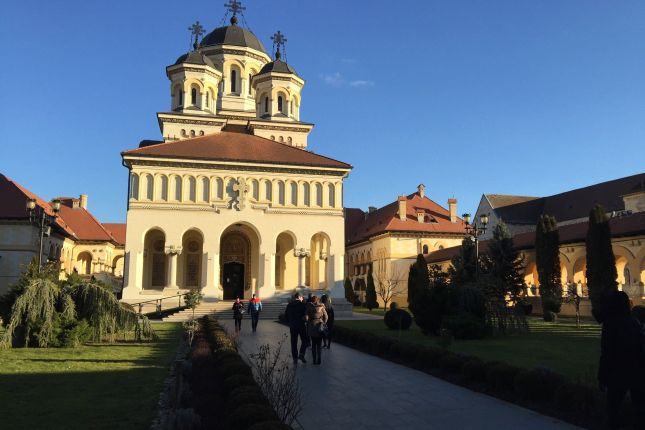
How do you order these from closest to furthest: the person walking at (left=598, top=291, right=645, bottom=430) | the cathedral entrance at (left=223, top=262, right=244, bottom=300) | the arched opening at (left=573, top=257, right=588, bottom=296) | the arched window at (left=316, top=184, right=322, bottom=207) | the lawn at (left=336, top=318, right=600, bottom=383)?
the person walking at (left=598, top=291, right=645, bottom=430) → the lawn at (left=336, top=318, right=600, bottom=383) → the arched opening at (left=573, top=257, right=588, bottom=296) → the arched window at (left=316, top=184, right=322, bottom=207) → the cathedral entrance at (left=223, top=262, right=244, bottom=300)

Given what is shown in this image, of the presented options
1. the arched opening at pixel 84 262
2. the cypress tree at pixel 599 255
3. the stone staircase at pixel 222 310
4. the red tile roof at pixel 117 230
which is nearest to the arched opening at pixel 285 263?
the stone staircase at pixel 222 310

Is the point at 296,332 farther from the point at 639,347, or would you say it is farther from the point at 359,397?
the point at 639,347

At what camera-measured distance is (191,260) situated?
129 feet

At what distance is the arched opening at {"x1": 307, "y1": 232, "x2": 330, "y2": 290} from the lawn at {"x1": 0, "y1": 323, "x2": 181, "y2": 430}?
2549 centimetres

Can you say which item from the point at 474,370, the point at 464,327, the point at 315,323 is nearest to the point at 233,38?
the point at 464,327

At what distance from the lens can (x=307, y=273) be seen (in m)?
41.4

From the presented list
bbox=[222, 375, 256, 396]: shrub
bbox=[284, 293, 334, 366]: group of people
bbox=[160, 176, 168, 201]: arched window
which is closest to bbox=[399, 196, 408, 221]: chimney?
bbox=[160, 176, 168, 201]: arched window

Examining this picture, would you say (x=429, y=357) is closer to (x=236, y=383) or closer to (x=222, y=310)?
(x=236, y=383)

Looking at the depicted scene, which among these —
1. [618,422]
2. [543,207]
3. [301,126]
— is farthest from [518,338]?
[543,207]

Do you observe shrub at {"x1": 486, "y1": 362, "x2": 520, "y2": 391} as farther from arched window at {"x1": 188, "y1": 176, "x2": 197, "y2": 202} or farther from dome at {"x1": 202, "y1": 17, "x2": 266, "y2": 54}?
dome at {"x1": 202, "y1": 17, "x2": 266, "y2": 54}

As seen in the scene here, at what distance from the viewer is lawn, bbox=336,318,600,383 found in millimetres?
12219

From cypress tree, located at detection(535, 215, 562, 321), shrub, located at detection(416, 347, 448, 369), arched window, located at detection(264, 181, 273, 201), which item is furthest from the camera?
arched window, located at detection(264, 181, 273, 201)

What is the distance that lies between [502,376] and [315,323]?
4.80 m

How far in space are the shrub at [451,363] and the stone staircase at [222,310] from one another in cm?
2170
